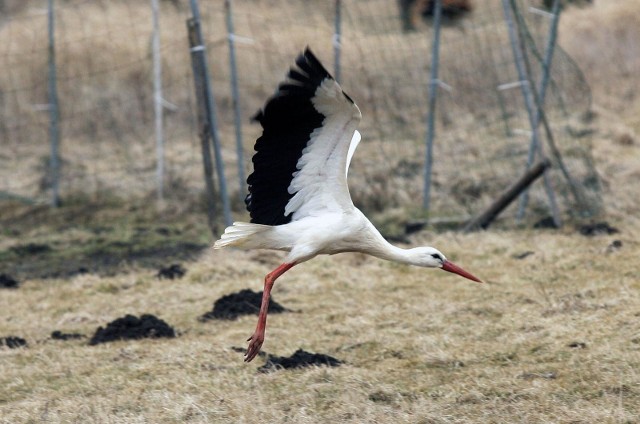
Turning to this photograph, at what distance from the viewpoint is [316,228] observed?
19.7ft

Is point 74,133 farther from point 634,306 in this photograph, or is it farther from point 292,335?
point 634,306

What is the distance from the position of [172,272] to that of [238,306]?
1533mm

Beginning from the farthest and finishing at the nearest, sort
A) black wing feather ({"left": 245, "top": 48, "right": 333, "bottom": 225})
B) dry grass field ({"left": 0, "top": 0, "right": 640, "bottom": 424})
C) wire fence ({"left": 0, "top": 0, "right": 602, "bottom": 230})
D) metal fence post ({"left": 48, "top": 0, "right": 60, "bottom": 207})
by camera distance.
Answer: wire fence ({"left": 0, "top": 0, "right": 602, "bottom": 230}) < metal fence post ({"left": 48, "top": 0, "right": 60, "bottom": 207}) < dry grass field ({"left": 0, "top": 0, "right": 640, "bottom": 424}) < black wing feather ({"left": 245, "top": 48, "right": 333, "bottom": 225})

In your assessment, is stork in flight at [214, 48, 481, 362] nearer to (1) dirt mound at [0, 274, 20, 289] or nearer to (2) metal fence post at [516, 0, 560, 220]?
(1) dirt mound at [0, 274, 20, 289]

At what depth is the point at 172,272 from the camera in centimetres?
886

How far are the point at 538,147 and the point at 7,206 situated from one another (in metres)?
6.46

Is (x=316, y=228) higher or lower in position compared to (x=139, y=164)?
higher

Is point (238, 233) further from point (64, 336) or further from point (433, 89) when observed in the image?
point (433, 89)

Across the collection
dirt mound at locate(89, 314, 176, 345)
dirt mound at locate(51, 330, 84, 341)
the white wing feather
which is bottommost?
dirt mound at locate(51, 330, 84, 341)

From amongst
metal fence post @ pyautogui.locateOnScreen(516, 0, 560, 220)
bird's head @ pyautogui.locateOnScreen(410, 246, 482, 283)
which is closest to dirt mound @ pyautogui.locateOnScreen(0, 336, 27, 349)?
bird's head @ pyautogui.locateOnScreen(410, 246, 482, 283)

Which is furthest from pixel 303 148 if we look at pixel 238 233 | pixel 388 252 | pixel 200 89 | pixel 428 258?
pixel 200 89

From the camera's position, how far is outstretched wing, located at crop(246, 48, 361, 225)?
5.15 m

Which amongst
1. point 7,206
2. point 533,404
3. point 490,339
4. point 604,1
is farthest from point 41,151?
point 604,1

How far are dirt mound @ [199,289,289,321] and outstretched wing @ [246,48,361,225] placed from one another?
57.8 inches
